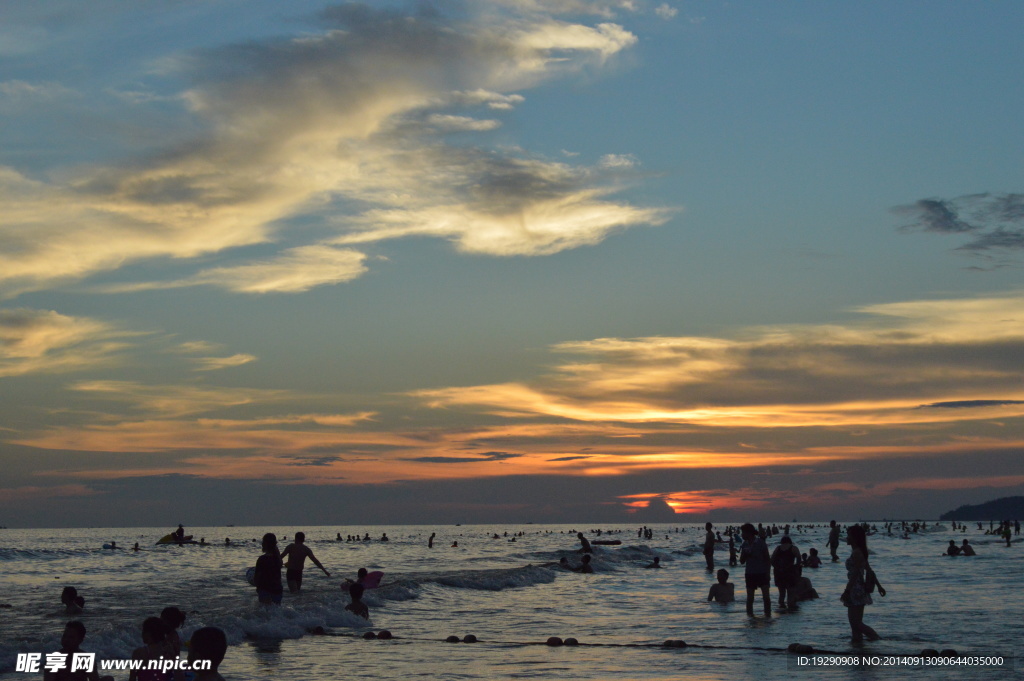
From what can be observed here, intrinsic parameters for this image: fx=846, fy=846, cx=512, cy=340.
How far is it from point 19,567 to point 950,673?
62785 millimetres

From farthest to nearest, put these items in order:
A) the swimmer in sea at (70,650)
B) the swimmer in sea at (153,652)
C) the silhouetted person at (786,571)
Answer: the silhouetted person at (786,571), the swimmer in sea at (70,650), the swimmer in sea at (153,652)

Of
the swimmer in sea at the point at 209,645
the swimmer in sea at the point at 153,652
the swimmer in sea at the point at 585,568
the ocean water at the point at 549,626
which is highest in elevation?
the swimmer in sea at the point at 209,645

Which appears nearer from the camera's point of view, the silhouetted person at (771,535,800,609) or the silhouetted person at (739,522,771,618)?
the silhouetted person at (739,522,771,618)

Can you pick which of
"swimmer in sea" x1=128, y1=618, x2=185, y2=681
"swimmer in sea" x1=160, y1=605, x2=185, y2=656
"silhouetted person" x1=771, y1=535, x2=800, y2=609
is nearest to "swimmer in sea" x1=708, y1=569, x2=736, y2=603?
"silhouetted person" x1=771, y1=535, x2=800, y2=609

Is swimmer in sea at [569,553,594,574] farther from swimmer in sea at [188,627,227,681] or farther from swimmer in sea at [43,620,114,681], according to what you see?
swimmer in sea at [188,627,227,681]

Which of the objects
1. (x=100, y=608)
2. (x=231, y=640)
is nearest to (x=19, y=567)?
(x=100, y=608)

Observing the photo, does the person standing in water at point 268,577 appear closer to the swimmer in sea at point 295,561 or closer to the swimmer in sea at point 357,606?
the swimmer in sea at point 357,606

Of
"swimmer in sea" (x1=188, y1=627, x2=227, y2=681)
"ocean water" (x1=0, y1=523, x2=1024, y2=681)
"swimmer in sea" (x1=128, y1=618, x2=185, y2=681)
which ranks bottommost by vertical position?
"ocean water" (x1=0, y1=523, x2=1024, y2=681)

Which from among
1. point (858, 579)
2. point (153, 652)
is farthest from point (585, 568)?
point (153, 652)

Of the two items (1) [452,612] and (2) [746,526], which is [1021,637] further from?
(1) [452,612]

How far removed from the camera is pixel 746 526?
68.3 ft

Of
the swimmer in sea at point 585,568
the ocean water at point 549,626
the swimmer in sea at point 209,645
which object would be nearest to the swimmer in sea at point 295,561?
the ocean water at point 549,626

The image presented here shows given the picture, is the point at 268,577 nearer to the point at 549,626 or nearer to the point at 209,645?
the point at 549,626

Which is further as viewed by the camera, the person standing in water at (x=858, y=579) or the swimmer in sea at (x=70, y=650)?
the person standing in water at (x=858, y=579)
